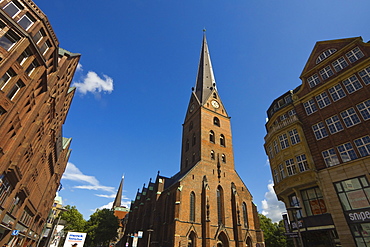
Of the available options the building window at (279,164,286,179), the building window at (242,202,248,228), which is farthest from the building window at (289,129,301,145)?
the building window at (242,202,248,228)

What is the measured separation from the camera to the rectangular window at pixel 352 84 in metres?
17.6

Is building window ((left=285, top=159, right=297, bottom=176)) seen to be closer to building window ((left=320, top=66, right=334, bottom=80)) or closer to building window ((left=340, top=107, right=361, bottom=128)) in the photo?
building window ((left=340, top=107, right=361, bottom=128))

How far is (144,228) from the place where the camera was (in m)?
36.5

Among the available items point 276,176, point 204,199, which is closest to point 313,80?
point 276,176

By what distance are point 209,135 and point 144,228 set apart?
70.9 ft

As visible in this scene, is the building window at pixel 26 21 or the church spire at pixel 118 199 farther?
the church spire at pixel 118 199

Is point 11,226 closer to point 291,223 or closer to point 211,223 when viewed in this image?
point 211,223

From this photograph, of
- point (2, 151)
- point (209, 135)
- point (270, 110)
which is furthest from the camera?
point (209, 135)

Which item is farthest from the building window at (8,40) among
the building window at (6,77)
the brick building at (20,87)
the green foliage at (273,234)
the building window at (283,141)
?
the green foliage at (273,234)

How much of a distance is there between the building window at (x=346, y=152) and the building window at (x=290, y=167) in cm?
402

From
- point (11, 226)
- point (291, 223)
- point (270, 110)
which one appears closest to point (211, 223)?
point (291, 223)

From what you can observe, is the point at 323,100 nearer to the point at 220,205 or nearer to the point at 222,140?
the point at 220,205

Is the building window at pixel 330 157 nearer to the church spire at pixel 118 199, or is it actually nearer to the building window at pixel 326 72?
the building window at pixel 326 72

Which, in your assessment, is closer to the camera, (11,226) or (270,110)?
(11,226)
